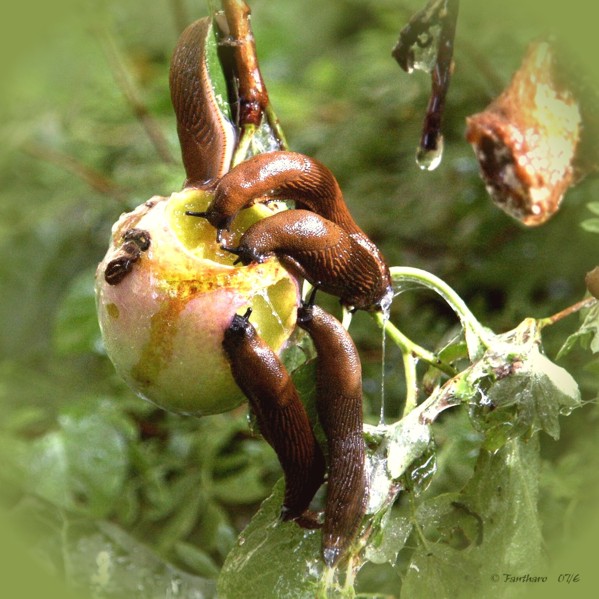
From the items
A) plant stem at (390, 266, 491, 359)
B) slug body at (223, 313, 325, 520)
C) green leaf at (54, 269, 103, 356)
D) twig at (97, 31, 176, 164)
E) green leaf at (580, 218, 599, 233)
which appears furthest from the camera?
twig at (97, 31, 176, 164)

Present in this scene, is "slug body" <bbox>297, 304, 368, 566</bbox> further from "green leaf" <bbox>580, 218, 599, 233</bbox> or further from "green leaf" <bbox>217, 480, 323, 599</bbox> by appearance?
"green leaf" <bbox>580, 218, 599, 233</bbox>

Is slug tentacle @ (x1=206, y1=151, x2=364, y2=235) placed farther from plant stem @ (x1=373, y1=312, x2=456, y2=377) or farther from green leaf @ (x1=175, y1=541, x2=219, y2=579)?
green leaf @ (x1=175, y1=541, x2=219, y2=579)

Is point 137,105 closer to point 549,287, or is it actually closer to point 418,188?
point 418,188

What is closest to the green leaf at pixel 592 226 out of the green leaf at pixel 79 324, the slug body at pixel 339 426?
the slug body at pixel 339 426

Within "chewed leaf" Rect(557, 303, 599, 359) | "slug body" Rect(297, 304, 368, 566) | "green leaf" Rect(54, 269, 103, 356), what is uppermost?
"green leaf" Rect(54, 269, 103, 356)

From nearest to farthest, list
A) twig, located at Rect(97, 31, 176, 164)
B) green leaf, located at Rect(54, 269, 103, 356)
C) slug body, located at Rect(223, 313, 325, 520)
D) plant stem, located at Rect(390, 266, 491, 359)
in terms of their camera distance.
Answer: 1. slug body, located at Rect(223, 313, 325, 520)
2. plant stem, located at Rect(390, 266, 491, 359)
3. green leaf, located at Rect(54, 269, 103, 356)
4. twig, located at Rect(97, 31, 176, 164)

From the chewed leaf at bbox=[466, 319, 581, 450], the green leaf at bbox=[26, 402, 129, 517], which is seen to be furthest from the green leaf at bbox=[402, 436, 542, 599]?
the green leaf at bbox=[26, 402, 129, 517]

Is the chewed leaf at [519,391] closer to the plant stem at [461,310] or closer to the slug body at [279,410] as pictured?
the plant stem at [461,310]

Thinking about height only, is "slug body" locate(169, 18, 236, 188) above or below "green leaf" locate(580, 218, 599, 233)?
above

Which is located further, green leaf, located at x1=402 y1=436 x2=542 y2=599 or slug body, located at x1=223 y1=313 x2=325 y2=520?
green leaf, located at x1=402 y1=436 x2=542 y2=599
